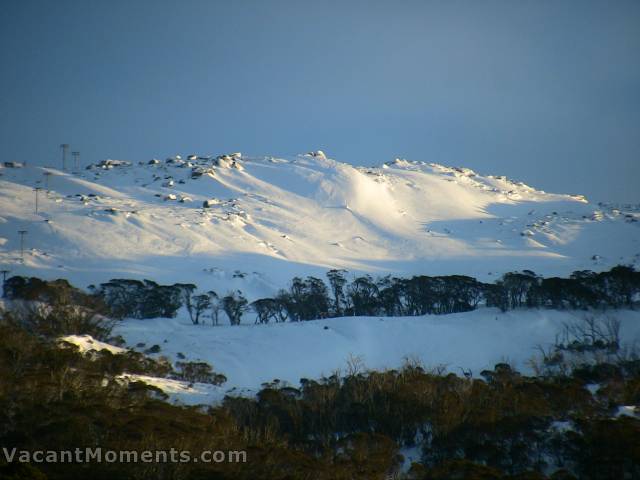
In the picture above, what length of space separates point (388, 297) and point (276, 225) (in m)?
43.9

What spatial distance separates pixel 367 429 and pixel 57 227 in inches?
2849

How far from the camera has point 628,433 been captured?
55.6ft

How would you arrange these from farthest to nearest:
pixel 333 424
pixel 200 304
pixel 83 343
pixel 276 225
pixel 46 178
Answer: pixel 46 178 < pixel 276 225 < pixel 200 304 < pixel 83 343 < pixel 333 424

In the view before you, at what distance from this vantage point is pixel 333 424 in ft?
78.4

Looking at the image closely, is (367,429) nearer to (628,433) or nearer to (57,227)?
(628,433)

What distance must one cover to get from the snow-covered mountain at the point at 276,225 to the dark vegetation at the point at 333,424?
1803 inches

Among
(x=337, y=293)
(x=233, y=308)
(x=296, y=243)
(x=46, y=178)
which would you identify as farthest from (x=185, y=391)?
(x=46, y=178)

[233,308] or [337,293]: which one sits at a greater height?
[337,293]

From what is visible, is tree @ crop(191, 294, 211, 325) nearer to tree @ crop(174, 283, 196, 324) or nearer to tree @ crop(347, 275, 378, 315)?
tree @ crop(174, 283, 196, 324)

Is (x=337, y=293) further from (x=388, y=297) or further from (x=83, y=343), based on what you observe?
(x=83, y=343)

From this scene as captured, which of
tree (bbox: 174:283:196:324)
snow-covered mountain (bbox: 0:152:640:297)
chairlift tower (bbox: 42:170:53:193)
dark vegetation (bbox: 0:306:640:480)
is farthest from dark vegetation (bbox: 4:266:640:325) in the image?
chairlift tower (bbox: 42:170:53:193)

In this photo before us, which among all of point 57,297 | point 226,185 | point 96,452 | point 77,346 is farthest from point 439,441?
point 226,185

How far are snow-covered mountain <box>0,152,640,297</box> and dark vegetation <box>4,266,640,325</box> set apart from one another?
422 inches

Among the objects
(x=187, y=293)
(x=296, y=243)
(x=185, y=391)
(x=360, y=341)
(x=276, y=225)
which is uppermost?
(x=276, y=225)
